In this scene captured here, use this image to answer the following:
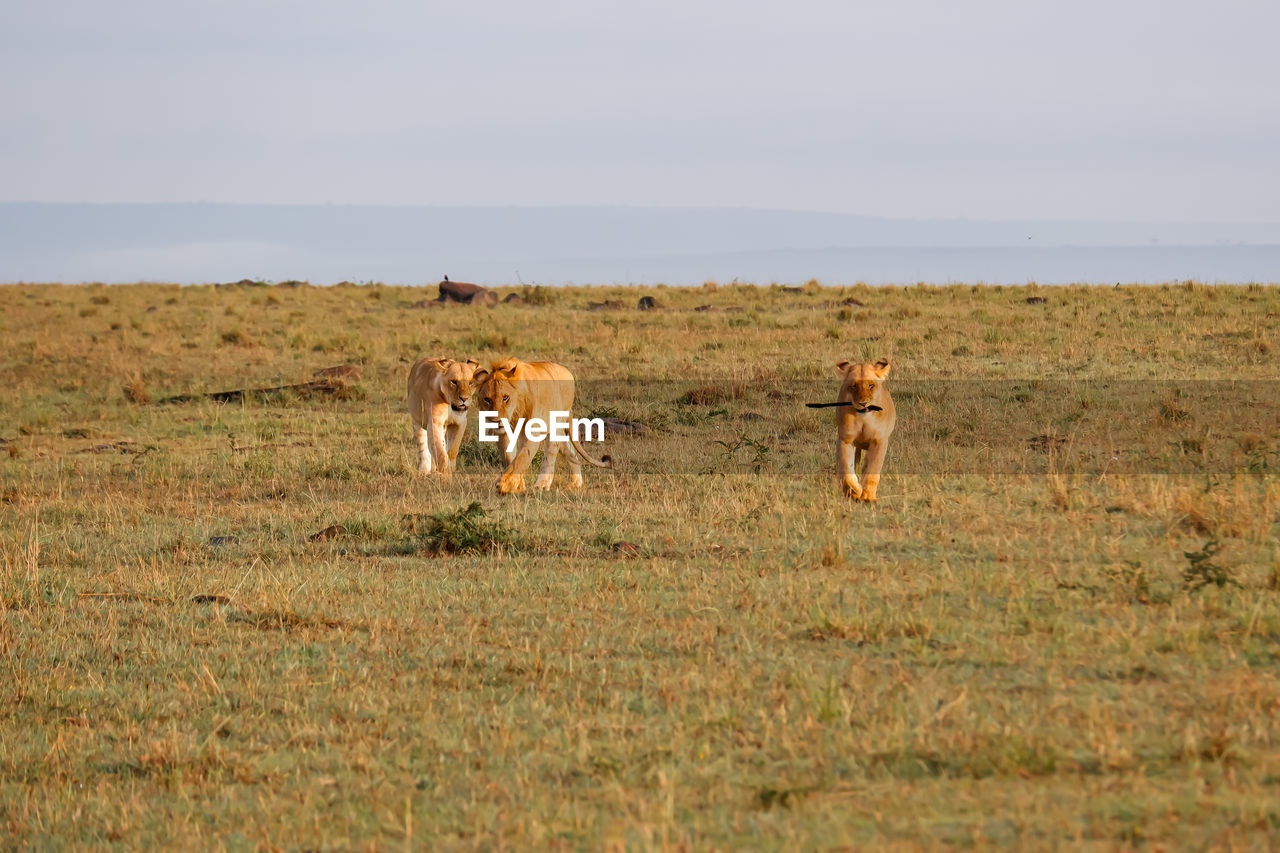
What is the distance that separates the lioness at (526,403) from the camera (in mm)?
11500

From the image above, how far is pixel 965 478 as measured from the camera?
11047 mm

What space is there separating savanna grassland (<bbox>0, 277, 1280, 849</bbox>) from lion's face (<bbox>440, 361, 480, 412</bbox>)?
0.72m

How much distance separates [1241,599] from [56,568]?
6969 mm

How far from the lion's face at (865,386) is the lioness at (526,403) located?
2743mm

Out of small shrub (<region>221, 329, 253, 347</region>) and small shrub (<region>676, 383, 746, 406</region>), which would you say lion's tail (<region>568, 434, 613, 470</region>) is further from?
small shrub (<region>221, 329, 253, 347</region>)

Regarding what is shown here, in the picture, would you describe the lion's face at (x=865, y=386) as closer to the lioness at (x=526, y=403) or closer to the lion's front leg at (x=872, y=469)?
the lion's front leg at (x=872, y=469)

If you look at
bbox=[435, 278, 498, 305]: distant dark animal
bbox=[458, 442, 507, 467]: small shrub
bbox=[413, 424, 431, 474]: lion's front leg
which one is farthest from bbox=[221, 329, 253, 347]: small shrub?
bbox=[413, 424, 431, 474]: lion's front leg

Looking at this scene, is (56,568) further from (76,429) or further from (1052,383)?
(1052,383)

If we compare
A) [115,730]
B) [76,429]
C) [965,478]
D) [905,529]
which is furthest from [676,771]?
[76,429]

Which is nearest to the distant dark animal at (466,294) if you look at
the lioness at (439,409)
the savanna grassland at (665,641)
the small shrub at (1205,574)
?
the savanna grassland at (665,641)

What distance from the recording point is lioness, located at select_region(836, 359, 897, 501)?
32.6 ft

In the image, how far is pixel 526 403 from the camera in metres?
11.8

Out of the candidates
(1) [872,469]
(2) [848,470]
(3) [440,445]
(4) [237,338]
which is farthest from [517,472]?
(4) [237,338]

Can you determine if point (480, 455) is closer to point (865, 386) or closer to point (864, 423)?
point (864, 423)
